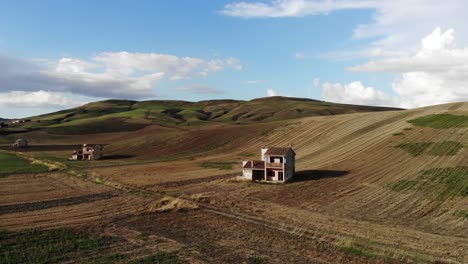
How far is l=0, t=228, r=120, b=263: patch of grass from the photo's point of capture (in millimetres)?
32250

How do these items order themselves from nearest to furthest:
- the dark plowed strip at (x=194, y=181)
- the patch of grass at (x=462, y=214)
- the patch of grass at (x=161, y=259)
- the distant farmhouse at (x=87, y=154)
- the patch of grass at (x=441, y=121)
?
the patch of grass at (x=161, y=259) → the patch of grass at (x=462, y=214) → the dark plowed strip at (x=194, y=181) → the patch of grass at (x=441, y=121) → the distant farmhouse at (x=87, y=154)

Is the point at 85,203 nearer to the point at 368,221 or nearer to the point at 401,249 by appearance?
the point at 368,221

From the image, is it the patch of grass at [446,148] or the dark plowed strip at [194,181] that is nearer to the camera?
the dark plowed strip at [194,181]

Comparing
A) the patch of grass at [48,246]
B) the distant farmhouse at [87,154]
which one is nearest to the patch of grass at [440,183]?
the patch of grass at [48,246]

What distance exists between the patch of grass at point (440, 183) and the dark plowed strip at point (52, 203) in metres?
42.0

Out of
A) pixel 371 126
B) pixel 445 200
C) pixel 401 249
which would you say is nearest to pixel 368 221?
pixel 401 249

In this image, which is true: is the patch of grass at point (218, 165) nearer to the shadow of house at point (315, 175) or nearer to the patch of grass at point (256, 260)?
the shadow of house at point (315, 175)

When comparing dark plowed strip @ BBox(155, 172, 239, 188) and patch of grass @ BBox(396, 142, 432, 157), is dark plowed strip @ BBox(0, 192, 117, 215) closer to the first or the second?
dark plowed strip @ BBox(155, 172, 239, 188)

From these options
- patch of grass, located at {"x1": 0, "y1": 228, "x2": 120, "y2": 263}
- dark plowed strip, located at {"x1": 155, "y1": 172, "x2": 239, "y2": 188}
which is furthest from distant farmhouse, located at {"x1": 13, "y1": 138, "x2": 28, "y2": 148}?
patch of grass, located at {"x1": 0, "y1": 228, "x2": 120, "y2": 263}

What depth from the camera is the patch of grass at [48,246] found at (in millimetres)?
32250

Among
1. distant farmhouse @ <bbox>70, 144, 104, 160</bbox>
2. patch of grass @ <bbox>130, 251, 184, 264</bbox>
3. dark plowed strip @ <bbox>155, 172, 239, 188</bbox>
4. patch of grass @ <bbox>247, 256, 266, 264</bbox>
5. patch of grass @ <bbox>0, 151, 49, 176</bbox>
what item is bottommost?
patch of grass @ <bbox>247, 256, 266, 264</bbox>

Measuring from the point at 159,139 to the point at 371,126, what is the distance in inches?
2530

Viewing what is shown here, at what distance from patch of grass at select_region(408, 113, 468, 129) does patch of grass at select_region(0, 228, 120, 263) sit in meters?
82.4

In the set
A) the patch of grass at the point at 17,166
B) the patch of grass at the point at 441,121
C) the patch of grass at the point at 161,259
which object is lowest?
the patch of grass at the point at 161,259
